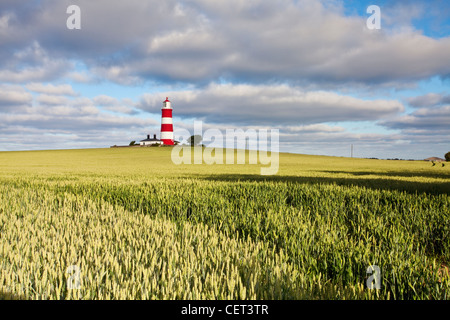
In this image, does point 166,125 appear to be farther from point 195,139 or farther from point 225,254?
point 225,254

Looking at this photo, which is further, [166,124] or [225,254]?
[166,124]

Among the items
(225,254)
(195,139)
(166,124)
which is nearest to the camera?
(225,254)

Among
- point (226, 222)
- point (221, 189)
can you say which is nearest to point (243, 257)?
point (226, 222)

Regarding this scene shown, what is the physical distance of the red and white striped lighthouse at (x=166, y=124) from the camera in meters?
72.4

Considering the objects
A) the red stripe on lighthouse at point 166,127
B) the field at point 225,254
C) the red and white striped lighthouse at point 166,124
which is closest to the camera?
the field at point 225,254

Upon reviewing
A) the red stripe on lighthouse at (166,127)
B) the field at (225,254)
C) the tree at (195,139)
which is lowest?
the field at (225,254)

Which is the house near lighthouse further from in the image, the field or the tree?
the field

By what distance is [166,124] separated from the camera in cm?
7356

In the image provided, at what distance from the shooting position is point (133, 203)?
8.55 m

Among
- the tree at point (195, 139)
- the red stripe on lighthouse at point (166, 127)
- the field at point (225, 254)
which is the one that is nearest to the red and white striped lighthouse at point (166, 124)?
the red stripe on lighthouse at point (166, 127)

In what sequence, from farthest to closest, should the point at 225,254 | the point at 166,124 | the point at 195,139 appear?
the point at 195,139, the point at 166,124, the point at 225,254

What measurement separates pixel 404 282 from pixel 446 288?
1.17 ft

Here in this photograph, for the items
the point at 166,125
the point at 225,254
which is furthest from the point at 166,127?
the point at 225,254

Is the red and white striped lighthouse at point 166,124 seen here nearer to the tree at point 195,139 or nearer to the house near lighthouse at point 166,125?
the house near lighthouse at point 166,125
